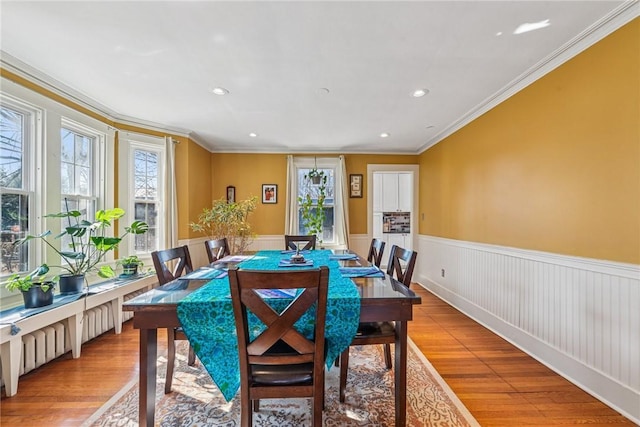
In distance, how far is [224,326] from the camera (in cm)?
137

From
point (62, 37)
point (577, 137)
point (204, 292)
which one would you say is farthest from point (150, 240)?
point (577, 137)

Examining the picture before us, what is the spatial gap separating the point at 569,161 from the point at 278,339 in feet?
8.05

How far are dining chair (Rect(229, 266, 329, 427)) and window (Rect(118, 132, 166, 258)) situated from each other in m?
3.16

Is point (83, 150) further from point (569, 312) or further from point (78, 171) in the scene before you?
point (569, 312)

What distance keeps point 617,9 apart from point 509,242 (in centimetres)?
188

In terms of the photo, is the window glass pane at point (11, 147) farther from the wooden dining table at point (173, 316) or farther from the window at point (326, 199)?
the window at point (326, 199)

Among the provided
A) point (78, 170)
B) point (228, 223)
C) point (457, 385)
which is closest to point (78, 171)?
point (78, 170)

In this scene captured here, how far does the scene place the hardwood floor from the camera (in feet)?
5.71

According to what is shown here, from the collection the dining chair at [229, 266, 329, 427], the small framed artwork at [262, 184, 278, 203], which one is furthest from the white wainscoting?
the small framed artwork at [262, 184, 278, 203]

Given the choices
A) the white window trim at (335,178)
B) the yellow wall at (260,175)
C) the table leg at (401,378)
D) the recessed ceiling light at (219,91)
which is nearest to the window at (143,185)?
the yellow wall at (260,175)

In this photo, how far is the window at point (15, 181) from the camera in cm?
230

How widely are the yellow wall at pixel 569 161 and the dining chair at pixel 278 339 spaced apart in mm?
1982

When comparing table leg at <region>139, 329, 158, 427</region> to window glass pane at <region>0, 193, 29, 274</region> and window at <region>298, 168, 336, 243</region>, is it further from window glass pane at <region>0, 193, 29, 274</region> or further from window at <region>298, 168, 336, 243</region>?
window at <region>298, 168, 336, 243</region>

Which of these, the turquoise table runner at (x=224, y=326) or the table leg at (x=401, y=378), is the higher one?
the turquoise table runner at (x=224, y=326)
